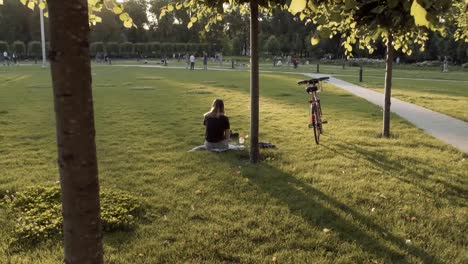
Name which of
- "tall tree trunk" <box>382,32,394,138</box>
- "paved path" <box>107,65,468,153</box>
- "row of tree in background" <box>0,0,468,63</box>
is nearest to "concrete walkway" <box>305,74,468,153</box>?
"paved path" <box>107,65,468,153</box>

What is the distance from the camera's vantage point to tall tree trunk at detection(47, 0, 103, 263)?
7.03 ft

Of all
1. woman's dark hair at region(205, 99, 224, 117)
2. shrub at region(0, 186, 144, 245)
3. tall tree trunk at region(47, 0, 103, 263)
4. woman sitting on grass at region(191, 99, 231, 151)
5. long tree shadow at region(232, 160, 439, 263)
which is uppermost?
tall tree trunk at region(47, 0, 103, 263)

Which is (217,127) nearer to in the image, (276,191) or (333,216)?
(276,191)

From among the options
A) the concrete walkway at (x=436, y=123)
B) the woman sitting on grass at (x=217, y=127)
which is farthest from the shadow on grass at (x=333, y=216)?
the concrete walkway at (x=436, y=123)

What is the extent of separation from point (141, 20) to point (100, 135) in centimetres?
9125

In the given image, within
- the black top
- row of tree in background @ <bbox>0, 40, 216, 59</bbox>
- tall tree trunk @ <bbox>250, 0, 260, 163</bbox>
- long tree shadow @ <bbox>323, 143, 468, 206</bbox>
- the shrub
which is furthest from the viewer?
row of tree in background @ <bbox>0, 40, 216, 59</bbox>

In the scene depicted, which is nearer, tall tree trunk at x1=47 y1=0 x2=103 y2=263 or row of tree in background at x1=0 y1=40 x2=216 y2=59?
tall tree trunk at x1=47 y1=0 x2=103 y2=263

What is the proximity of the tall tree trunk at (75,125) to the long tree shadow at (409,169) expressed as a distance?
4740 mm

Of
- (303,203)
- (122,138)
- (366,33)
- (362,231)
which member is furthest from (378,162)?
(122,138)

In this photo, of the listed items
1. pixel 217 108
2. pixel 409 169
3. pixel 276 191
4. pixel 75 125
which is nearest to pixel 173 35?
pixel 217 108

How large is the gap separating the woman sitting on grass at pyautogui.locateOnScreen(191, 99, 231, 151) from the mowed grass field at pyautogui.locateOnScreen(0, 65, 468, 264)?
0.81ft

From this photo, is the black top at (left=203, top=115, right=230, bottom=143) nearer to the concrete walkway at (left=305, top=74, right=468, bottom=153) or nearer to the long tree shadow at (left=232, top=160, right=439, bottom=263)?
the long tree shadow at (left=232, top=160, right=439, bottom=263)

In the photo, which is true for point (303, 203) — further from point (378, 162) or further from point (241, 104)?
point (241, 104)

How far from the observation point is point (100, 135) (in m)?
10.2
